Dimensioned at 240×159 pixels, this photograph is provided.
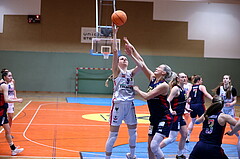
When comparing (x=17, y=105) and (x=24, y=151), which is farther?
(x=17, y=105)

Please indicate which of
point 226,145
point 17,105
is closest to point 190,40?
point 17,105

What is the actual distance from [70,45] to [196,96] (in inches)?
589

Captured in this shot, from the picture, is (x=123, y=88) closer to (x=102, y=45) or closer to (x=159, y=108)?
(x=159, y=108)

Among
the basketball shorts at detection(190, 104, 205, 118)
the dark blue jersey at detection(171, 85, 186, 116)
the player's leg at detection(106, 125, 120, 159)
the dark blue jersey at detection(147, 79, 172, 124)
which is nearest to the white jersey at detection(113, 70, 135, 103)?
the player's leg at detection(106, 125, 120, 159)

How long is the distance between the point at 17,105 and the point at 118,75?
10.1m

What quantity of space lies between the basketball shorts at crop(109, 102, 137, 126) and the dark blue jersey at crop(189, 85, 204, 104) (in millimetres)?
3168

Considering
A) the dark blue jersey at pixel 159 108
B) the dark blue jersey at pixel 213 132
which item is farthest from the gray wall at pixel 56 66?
the dark blue jersey at pixel 213 132

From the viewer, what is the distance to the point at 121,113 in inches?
227

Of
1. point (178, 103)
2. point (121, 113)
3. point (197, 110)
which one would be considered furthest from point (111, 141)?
point (197, 110)

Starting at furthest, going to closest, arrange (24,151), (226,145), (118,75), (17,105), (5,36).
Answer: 1. (5,36)
2. (17,105)
3. (226,145)
4. (24,151)
5. (118,75)

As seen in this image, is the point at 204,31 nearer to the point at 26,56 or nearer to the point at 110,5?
the point at 110,5

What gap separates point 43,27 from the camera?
21.8 metres

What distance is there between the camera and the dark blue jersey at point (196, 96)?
8.44 m

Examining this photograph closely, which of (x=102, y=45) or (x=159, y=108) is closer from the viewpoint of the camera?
(x=159, y=108)
